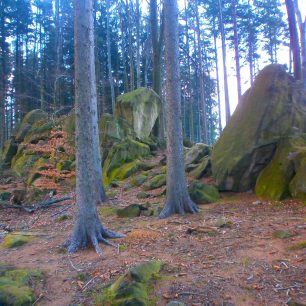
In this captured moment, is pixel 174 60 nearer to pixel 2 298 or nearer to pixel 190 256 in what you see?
pixel 190 256

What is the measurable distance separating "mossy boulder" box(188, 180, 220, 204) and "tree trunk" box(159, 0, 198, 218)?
0.99m

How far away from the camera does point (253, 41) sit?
31.2 m

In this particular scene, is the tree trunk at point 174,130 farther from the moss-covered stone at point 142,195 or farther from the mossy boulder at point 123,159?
the mossy boulder at point 123,159

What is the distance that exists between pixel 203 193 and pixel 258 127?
2.60 m

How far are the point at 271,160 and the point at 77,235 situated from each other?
5.82 metres

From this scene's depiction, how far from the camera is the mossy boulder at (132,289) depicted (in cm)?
467

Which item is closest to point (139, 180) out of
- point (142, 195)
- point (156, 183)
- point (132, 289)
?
point (156, 183)

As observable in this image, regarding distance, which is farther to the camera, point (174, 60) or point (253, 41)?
point (253, 41)

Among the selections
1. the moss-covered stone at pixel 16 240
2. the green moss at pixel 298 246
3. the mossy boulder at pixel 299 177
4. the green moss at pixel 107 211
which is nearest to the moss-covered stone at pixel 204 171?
the green moss at pixel 107 211

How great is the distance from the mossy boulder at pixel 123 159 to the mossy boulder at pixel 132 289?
10368 millimetres

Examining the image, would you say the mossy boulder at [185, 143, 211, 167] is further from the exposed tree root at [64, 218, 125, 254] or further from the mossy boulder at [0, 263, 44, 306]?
the mossy boulder at [0, 263, 44, 306]

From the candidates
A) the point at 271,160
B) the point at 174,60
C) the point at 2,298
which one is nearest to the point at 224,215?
the point at 271,160

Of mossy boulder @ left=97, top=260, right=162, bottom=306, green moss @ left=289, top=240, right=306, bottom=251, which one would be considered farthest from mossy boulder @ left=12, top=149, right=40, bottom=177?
green moss @ left=289, top=240, right=306, bottom=251

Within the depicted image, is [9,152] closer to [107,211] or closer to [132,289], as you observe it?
[107,211]
